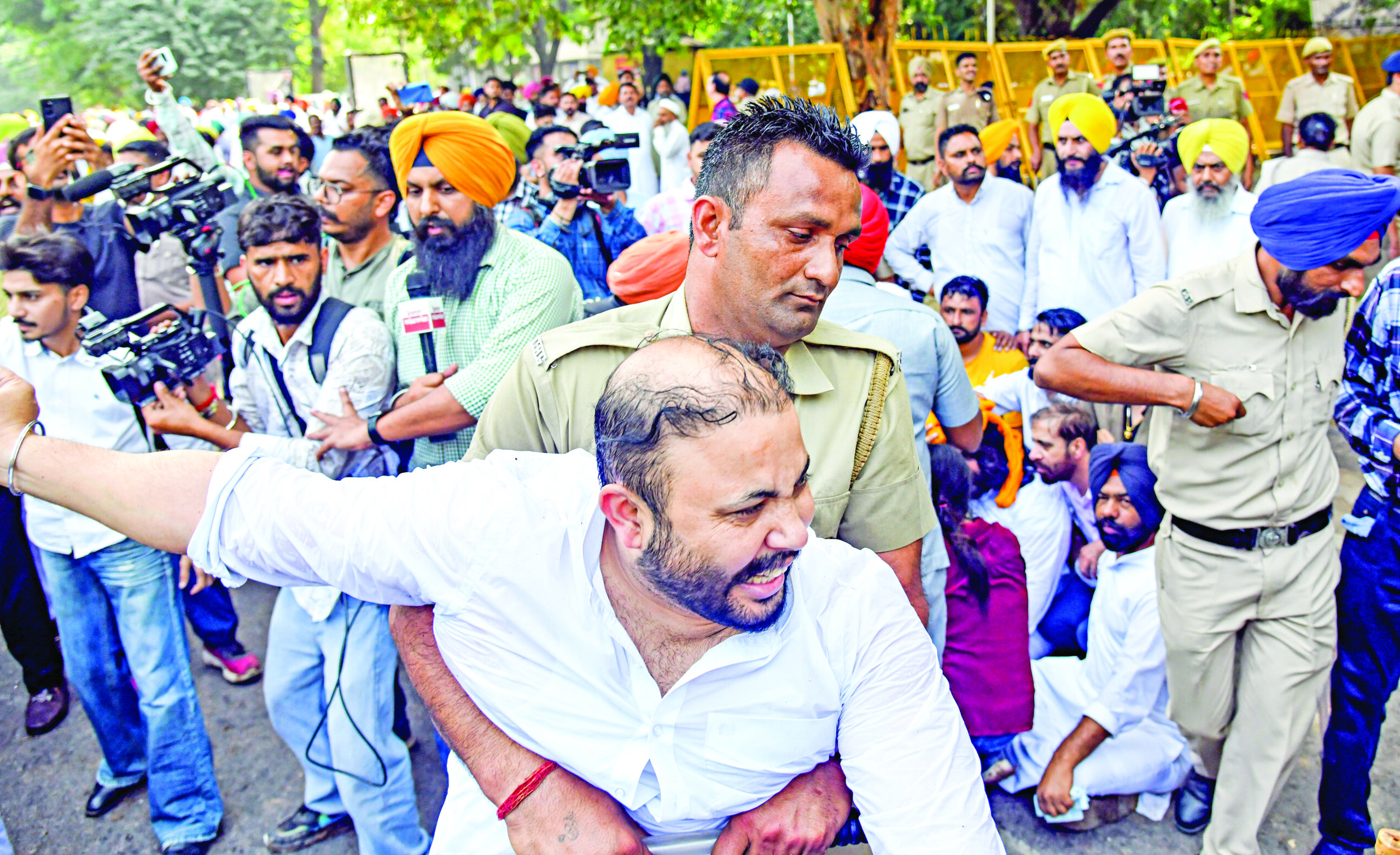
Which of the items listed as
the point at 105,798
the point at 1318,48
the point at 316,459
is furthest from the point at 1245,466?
the point at 1318,48

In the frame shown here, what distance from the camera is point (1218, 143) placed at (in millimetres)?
5703

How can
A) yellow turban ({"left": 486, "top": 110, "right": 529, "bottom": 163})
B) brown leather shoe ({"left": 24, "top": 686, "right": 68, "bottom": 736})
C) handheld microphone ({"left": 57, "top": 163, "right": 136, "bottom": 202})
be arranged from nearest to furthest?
1. brown leather shoe ({"left": 24, "top": 686, "right": 68, "bottom": 736})
2. handheld microphone ({"left": 57, "top": 163, "right": 136, "bottom": 202})
3. yellow turban ({"left": 486, "top": 110, "right": 529, "bottom": 163})

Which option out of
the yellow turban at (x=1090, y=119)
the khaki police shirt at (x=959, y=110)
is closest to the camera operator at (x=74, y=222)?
the yellow turban at (x=1090, y=119)

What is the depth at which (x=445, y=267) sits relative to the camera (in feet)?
10.1

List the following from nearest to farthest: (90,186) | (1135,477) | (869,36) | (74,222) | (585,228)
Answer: (1135,477), (90,186), (74,222), (585,228), (869,36)

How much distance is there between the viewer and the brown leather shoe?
407cm

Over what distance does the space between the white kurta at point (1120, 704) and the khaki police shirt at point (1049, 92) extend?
27.4 feet

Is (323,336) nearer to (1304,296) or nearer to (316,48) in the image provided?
(1304,296)

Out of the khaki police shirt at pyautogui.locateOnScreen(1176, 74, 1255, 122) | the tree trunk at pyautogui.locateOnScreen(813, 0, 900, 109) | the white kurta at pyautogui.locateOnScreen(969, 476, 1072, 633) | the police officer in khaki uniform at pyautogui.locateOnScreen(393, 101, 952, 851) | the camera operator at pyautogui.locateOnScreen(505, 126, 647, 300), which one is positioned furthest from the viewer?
the tree trunk at pyautogui.locateOnScreen(813, 0, 900, 109)

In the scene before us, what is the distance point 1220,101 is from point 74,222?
36.5 feet

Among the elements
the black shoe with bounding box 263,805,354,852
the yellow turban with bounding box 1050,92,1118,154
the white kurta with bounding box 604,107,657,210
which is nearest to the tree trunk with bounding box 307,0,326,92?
the white kurta with bounding box 604,107,657,210

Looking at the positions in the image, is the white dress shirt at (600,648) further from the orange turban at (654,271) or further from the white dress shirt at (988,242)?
the white dress shirt at (988,242)

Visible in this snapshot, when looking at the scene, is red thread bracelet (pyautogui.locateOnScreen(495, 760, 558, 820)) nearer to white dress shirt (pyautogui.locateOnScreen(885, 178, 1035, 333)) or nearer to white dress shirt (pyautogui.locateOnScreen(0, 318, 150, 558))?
white dress shirt (pyautogui.locateOnScreen(0, 318, 150, 558))

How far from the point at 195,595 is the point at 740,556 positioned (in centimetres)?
352
